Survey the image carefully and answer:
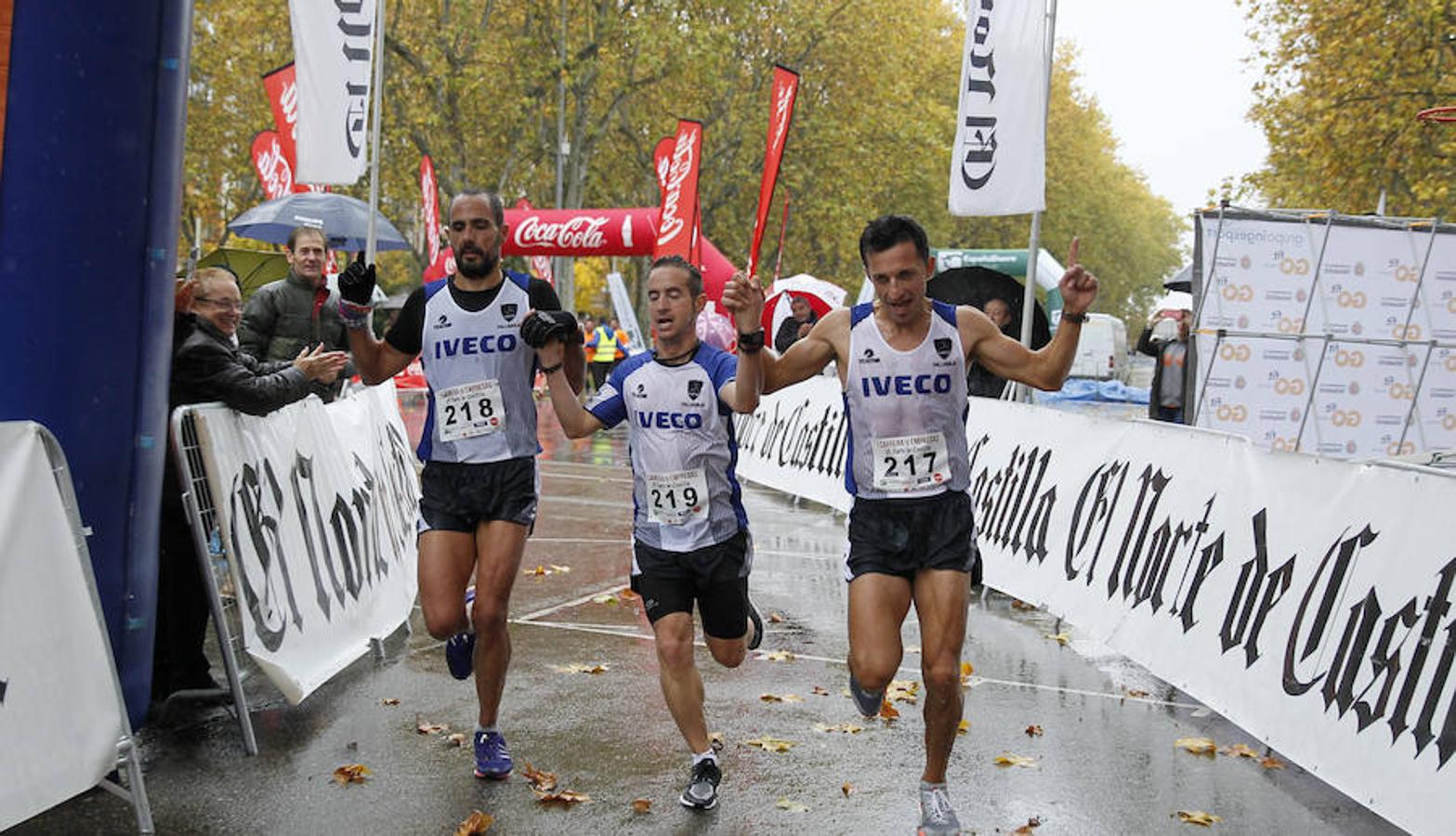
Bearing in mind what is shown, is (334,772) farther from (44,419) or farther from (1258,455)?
(1258,455)

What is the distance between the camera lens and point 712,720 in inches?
258

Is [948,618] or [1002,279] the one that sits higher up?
[1002,279]

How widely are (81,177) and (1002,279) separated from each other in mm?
7507

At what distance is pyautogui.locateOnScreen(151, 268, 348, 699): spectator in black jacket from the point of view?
6.16 m

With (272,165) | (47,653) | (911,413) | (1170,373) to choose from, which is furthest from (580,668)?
(272,165)

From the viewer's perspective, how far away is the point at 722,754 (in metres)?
6.01

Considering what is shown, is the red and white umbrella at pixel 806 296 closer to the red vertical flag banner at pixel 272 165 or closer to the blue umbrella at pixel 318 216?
the red vertical flag banner at pixel 272 165

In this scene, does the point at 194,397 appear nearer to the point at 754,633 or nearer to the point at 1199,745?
the point at 754,633

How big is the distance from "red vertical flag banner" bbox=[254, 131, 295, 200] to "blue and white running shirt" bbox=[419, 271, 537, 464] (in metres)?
19.4

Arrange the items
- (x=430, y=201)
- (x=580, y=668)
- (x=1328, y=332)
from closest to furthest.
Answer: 1. (x=580, y=668)
2. (x=1328, y=332)
3. (x=430, y=201)

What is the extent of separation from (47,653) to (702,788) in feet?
7.12

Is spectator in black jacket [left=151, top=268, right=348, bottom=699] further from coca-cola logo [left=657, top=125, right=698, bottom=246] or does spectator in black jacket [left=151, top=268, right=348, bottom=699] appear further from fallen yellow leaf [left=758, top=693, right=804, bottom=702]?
coca-cola logo [left=657, top=125, right=698, bottom=246]

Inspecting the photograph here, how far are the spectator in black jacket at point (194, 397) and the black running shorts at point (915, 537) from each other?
2.29 m

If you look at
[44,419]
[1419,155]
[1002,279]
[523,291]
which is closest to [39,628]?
[44,419]
